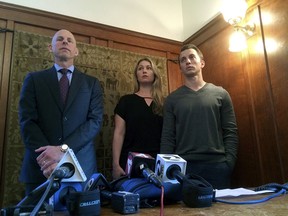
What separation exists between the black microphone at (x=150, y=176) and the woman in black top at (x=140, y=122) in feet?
3.01

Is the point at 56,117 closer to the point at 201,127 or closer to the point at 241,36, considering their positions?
the point at 201,127

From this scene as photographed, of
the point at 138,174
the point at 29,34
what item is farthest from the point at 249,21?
the point at 29,34

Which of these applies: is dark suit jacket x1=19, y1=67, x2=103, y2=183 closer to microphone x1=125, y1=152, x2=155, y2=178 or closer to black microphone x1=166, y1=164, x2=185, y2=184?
microphone x1=125, y1=152, x2=155, y2=178

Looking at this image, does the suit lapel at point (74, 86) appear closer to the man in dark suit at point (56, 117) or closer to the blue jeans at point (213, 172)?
the man in dark suit at point (56, 117)

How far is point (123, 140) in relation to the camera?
180 cm

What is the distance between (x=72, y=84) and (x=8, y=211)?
1.09 metres

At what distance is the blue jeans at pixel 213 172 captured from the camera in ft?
4.91

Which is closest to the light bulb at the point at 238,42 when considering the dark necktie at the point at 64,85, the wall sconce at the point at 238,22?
the wall sconce at the point at 238,22

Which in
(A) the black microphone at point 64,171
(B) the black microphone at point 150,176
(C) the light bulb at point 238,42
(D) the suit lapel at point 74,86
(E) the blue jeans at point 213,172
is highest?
(C) the light bulb at point 238,42

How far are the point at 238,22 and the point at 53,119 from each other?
4.88ft

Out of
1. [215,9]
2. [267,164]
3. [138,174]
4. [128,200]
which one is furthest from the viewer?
[215,9]

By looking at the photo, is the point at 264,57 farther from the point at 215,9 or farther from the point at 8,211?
the point at 8,211

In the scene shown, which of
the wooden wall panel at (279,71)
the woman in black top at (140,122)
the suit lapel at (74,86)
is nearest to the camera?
the suit lapel at (74,86)

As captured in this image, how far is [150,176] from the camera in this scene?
27.1 inches
